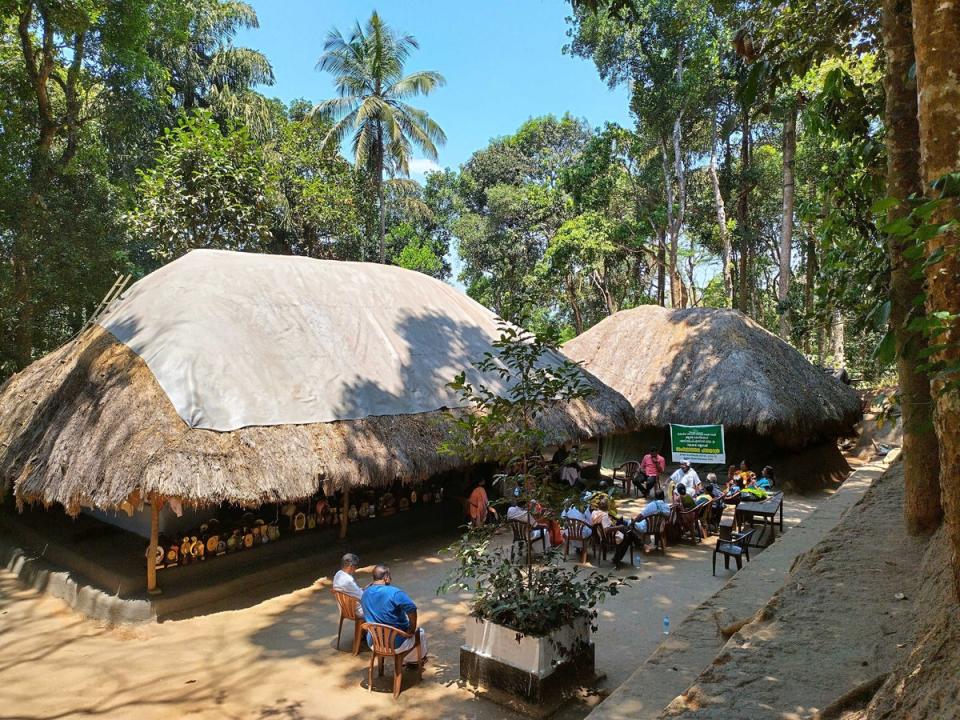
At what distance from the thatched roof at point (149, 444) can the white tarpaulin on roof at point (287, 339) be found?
12 centimetres

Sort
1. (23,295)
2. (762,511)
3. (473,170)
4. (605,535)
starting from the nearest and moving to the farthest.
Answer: (605,535) < (762,511) < (23,295) < (473,170)

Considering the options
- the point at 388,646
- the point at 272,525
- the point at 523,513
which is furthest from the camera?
the point at 272,525

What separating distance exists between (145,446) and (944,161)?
7.92 m

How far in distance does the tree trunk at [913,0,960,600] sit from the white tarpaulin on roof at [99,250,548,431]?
7.57 metres

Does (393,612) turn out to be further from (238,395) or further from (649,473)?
Answer: (649,473)

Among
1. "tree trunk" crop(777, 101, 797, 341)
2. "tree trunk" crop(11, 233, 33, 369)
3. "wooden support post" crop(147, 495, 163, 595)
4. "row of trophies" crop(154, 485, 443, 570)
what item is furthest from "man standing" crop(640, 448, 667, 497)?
"tree trunk" crop(11, 233, 33, 369)

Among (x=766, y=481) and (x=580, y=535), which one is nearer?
(x=580, y=535)

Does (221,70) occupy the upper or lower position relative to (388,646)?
upper

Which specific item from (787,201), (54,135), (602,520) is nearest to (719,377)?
(602,520)

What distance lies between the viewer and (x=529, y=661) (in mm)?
5379

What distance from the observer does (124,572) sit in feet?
25.8

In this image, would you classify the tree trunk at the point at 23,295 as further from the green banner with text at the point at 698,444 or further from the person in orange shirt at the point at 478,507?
the green banner with text at the point at 698,444

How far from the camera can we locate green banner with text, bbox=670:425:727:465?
1436 centimetres

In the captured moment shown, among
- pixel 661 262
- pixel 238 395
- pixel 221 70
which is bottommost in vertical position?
pixel 238 395
